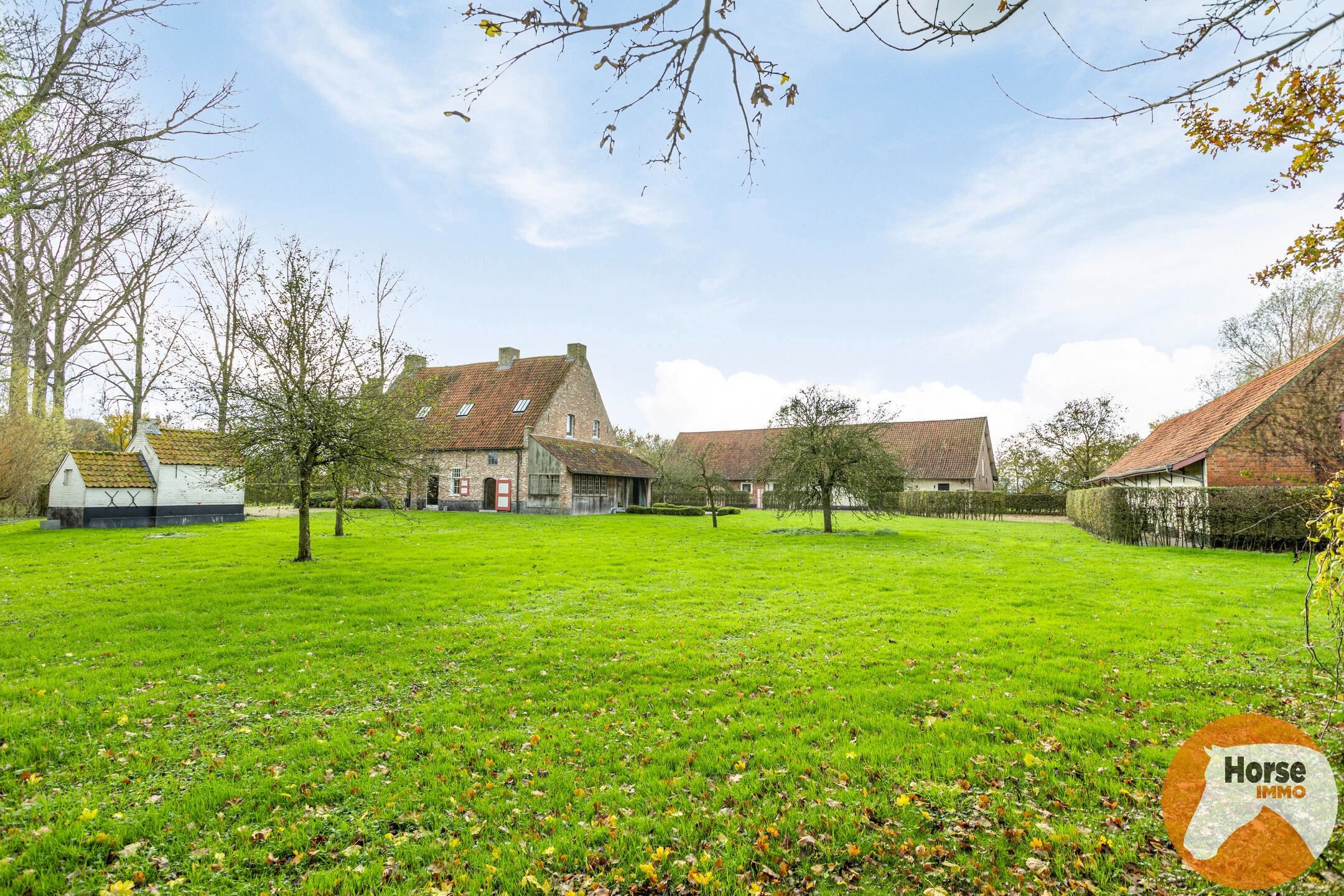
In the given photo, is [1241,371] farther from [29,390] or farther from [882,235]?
[29,390]

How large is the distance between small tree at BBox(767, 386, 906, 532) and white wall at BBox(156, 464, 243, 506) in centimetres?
1963

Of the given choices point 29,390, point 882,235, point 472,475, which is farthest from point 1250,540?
point 29,390

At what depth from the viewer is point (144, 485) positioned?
2019 centimetres

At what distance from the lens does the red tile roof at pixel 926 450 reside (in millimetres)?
40781

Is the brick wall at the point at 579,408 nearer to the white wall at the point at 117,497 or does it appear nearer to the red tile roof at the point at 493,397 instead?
the red tile roof at the point at 493,397

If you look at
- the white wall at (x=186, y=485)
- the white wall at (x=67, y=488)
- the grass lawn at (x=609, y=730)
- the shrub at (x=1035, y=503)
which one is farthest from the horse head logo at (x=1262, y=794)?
the shrub at (x=1035, y=503)

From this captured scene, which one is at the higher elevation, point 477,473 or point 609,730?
point 477,473

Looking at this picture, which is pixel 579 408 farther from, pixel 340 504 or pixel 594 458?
pixel 340 504

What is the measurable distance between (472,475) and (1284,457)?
32793mm

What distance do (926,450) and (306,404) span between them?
39.8 metres

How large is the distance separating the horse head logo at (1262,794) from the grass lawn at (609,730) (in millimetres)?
215

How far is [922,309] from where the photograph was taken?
21609 millimetres

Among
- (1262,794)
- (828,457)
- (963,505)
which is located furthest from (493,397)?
(1262,794)

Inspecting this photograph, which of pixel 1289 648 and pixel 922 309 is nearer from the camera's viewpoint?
pixel 1289 648
